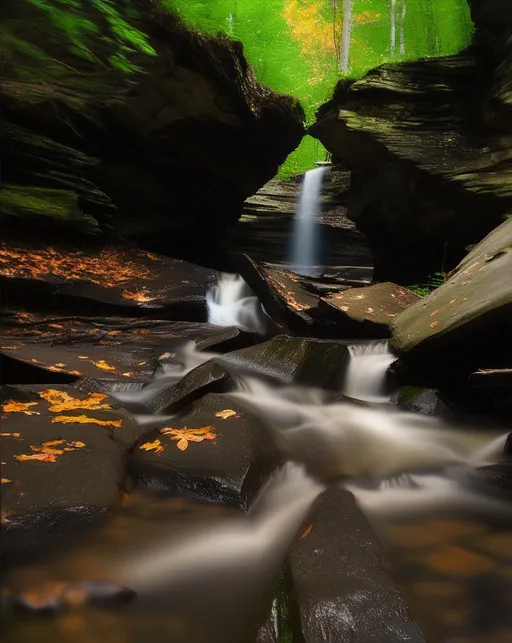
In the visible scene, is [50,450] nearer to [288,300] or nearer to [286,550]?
[286,550]

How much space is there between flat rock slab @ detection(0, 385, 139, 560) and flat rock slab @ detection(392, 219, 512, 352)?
2.90 metres

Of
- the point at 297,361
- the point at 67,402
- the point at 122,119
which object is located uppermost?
the point at 122,119

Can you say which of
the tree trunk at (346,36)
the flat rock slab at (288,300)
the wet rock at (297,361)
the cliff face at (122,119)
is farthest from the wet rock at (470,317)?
the tree trunk at (346,36)

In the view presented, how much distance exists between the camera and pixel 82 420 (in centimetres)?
301

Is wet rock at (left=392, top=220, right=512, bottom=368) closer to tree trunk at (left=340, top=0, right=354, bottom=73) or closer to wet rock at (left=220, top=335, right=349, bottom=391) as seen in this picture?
wet rock at (left=220, top=335, right=349, bottom=391)

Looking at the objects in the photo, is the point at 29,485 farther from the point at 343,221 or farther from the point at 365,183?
the point at 343,221

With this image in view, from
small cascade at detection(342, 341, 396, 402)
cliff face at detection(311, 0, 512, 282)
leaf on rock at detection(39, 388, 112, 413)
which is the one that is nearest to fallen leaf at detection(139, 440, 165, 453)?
leaf on rock at detection(39, 388, 112, 413)

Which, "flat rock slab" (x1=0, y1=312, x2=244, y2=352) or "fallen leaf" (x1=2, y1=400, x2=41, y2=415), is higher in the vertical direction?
"fallen leaf" (x1=2, y1=400, x2=41, y2=415)

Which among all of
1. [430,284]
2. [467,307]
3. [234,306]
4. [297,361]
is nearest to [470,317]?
[467,307]

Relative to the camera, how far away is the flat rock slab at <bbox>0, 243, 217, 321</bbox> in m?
7.12

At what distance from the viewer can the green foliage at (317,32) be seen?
10141mm

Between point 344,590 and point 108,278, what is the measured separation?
772 centimetres

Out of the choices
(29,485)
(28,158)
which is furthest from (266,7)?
(29,485)

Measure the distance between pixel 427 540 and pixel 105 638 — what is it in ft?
5.04
